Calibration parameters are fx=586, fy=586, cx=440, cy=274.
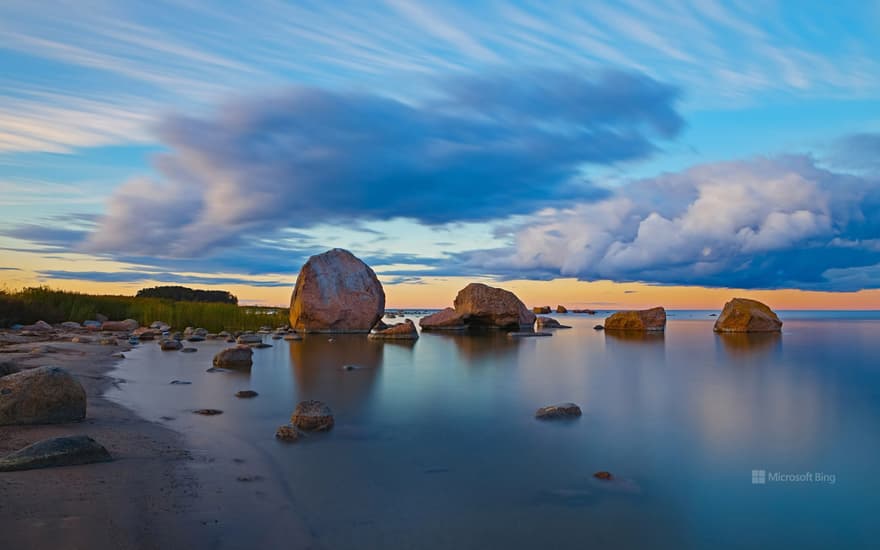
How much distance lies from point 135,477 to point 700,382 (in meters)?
11.1

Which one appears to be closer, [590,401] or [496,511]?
[496,511]

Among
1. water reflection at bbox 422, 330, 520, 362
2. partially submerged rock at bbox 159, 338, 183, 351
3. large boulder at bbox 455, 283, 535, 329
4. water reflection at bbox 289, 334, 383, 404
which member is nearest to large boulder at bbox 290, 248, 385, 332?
water reflection at bbox 289, 334, 383, 404

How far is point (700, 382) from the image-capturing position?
12562 millimetres

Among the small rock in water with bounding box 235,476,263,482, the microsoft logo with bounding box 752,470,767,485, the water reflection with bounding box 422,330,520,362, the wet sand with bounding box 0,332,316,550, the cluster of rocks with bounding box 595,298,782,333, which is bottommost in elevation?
the microsoft logo with bounding box 752,470,767,485

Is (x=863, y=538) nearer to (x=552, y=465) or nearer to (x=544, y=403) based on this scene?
(x=552, y=465)

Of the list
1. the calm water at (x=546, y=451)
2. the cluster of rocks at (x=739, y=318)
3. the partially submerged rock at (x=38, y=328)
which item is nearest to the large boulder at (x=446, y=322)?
the cluster of rocks at (x=739, y=318)

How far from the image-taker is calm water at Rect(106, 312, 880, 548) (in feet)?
14.9

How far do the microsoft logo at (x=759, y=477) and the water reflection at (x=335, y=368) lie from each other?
19.3 feet

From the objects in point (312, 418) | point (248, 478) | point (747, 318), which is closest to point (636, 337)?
point (747, 318)

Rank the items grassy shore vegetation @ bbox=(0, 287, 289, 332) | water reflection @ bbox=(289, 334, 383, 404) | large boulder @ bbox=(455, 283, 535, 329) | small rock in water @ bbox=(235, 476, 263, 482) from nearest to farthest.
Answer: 1. small rock in water @ bbox=(235, 476, 263, 482)
2. water reflection @ bbox=(289, 334, 383, 404)
3. grassy shore vegetation @ bbox=(0, 287, 289, 332)
4. large boulder @ bbox=(455, 283, 535, 329)

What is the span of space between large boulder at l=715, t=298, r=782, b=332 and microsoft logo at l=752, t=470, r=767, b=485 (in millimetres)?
27212

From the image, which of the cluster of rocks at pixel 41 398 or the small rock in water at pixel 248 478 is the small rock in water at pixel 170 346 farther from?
the small rock in water at pixel 248 478

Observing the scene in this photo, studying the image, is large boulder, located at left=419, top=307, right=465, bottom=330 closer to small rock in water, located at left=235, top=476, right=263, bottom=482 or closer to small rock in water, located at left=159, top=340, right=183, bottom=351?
small rock in water, located at left=159, top=340, right=183, bottom=351

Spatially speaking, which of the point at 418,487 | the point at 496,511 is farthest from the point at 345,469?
the point at 496,511
